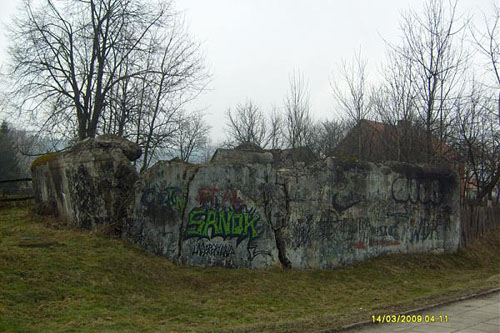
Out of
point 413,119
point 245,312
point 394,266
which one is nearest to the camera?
point 245,312

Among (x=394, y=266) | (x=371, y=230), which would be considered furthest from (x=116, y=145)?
(x=394, y=266)

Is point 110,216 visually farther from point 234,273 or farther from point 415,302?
point 415,302

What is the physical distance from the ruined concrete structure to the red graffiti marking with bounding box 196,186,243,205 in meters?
0.02

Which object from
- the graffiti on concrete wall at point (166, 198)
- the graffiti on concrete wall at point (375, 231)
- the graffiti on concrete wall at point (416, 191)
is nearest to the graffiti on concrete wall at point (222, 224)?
the graffiti on concrete wall at point (166, 198)

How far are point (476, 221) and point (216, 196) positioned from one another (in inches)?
360

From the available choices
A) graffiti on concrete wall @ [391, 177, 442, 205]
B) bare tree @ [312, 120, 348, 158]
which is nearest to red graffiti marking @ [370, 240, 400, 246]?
graffiti on concrete wall @ [391, 177, 442, 205]

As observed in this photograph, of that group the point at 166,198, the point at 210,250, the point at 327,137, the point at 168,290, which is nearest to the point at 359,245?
the point at 210,250

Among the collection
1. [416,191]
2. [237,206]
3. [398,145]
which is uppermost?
[398,145]

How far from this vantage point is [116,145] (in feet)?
36.1

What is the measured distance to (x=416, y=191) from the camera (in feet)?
41.7

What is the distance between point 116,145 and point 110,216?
66.8 inches

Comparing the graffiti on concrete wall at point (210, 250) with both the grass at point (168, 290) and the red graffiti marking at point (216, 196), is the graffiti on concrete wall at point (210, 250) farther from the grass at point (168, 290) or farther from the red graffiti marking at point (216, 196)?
the red graffiti marking at point (216, 196)

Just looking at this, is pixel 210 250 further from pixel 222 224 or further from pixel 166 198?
pixel 166 198
